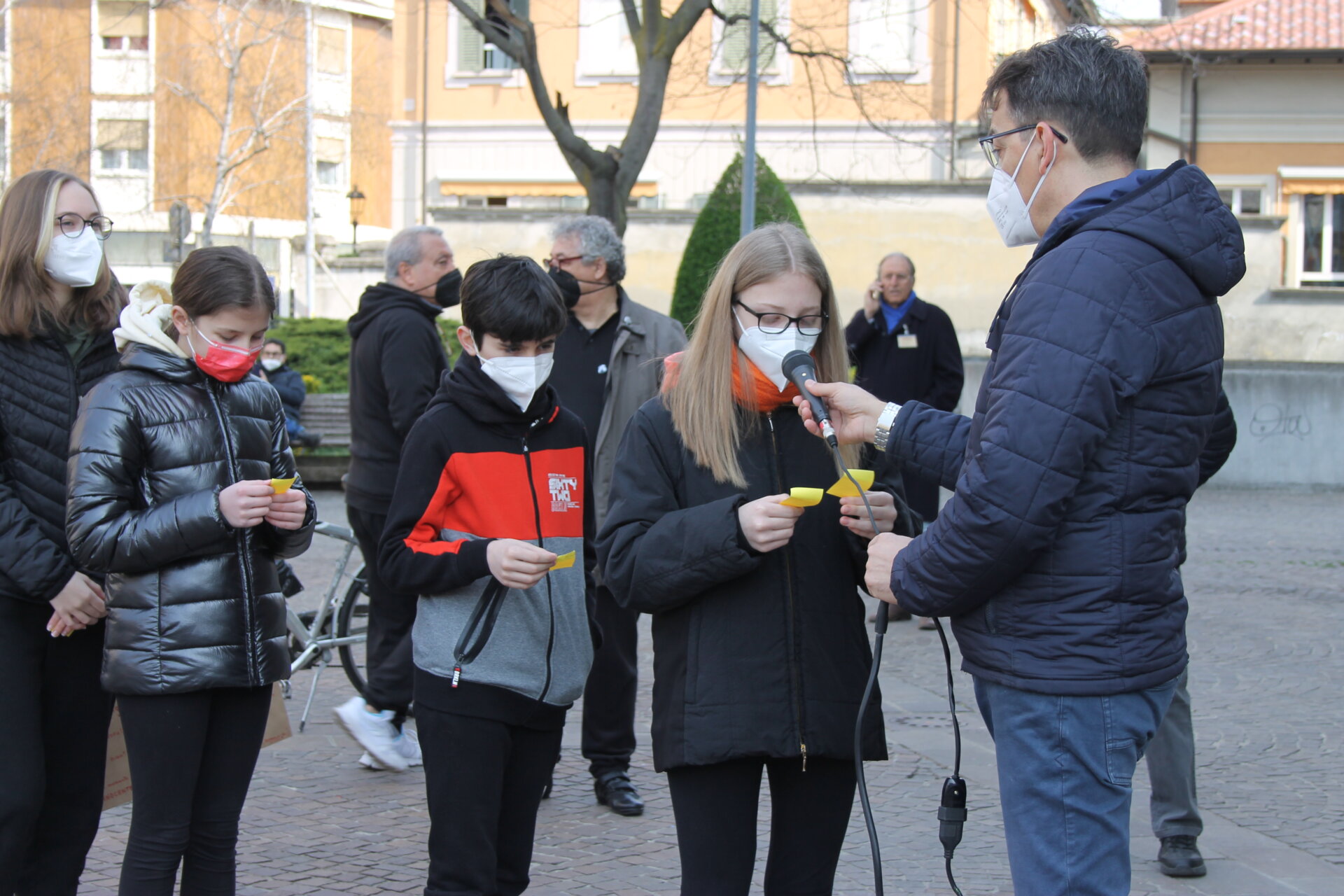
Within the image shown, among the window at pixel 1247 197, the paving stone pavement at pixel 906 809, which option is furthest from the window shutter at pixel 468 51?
the paving stone pavement at pixel 906 809

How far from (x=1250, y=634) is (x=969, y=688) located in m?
2.65

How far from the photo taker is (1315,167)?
27359 mm

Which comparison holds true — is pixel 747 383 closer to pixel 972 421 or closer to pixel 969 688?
pixel 972 421

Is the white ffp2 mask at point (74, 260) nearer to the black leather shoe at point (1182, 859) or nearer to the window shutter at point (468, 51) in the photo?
the black leather shoe at point (1182, 859)

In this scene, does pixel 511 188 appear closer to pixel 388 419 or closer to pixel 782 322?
pixel 388 419

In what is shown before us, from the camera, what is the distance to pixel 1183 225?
2.43 metres

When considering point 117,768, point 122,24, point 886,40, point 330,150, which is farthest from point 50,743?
point 122,24

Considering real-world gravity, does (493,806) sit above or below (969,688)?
above

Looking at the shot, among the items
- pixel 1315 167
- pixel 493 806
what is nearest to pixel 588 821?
pixel 493 806

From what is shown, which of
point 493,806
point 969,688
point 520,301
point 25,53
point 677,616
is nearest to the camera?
point 677,616

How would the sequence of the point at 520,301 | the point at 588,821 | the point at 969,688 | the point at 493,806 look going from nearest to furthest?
the point at 493,806, the point at 520,301, the point at 588,821, the point at 969,688

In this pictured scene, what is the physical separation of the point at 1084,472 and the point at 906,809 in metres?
3.11

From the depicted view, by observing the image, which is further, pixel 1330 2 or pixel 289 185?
pixel 289 185

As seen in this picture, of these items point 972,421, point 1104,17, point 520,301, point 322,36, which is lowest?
point 972,421
